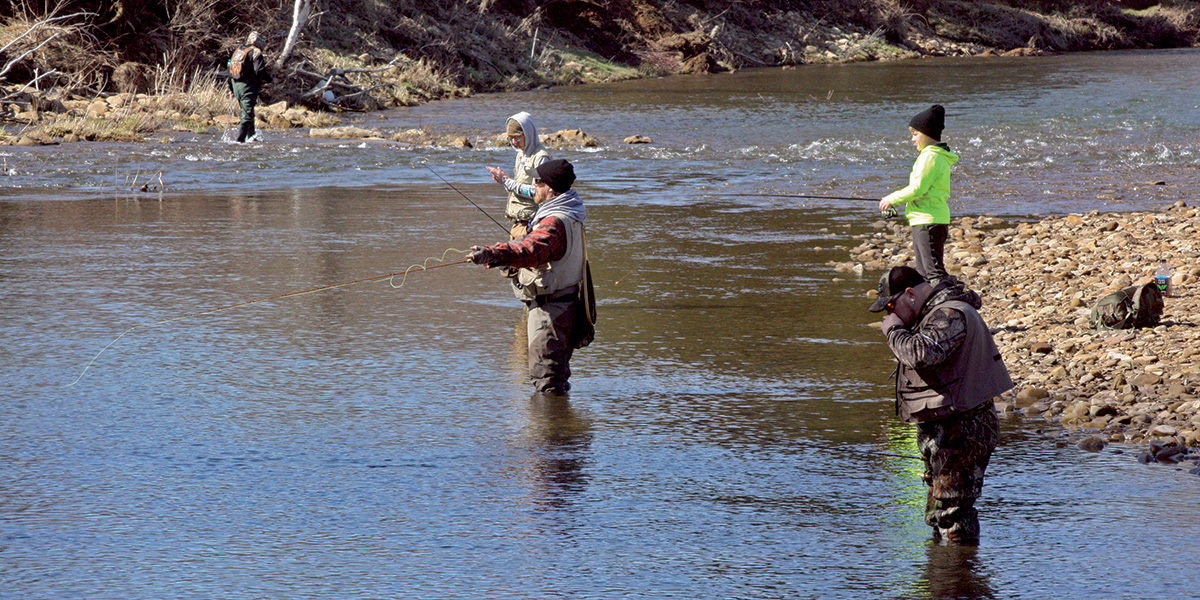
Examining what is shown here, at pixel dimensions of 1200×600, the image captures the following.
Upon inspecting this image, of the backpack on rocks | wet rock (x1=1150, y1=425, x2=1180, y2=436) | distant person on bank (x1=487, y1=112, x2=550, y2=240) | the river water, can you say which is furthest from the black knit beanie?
wet rock (x1=1150, y1=425, x2=1180, y2=436)

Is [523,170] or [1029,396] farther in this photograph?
[523,170]

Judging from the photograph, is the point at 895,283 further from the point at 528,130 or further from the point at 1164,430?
the point at 528,130

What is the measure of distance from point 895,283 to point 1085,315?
4639mm

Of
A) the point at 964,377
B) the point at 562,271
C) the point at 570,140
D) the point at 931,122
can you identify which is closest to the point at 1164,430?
the point at 964,377

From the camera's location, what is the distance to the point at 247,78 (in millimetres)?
23562

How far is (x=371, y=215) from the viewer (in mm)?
15055

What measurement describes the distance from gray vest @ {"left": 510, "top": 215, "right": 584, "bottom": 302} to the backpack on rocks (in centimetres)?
363

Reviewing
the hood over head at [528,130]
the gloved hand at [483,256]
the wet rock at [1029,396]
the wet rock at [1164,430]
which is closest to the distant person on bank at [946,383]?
the wet rock at [1164,430]

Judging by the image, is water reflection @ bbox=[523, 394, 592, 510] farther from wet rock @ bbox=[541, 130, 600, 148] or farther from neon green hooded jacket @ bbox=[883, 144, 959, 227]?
wet rock @ bbox=[541, 130, 600, 148]

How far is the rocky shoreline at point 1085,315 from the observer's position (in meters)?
6.93

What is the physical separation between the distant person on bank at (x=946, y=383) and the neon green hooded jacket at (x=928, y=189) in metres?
3.85

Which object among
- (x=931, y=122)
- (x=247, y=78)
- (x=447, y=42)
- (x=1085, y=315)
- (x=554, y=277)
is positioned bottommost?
(x=1085, y=315)

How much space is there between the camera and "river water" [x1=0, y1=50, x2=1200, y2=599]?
16.4 ft

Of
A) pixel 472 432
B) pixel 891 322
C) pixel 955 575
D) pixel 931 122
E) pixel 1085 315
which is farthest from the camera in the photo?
pixel 1085 315
